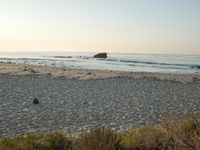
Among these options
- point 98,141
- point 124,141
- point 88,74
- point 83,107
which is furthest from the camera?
point 88,74

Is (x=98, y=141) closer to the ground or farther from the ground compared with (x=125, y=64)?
farther from the ground

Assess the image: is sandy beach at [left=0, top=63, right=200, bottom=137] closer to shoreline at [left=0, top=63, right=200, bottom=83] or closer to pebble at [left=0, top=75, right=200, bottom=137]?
pebble at [left=0, top=75, right=200, bottom=137]

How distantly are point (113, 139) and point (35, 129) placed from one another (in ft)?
16.2

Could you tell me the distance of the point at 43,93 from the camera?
734 inches

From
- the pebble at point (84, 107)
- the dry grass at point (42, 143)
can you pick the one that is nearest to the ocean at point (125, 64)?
the pebble at point (84, 107)

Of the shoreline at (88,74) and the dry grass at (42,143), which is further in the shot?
the shoreline at (88,74)

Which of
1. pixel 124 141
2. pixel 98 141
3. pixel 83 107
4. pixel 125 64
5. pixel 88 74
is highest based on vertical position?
pixel 98 141

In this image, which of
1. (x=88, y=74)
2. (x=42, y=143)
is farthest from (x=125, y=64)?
(x=42, y=143)

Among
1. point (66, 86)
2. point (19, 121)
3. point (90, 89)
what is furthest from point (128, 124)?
point (66, 86)

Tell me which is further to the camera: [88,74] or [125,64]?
[125,64]

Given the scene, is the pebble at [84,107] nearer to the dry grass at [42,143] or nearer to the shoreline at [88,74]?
the dry grass at [42,143]

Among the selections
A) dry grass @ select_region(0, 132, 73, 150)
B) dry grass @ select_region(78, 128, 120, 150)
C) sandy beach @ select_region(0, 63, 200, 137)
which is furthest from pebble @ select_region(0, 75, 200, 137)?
dry grass @ select_region(78, 128, 120, 150)

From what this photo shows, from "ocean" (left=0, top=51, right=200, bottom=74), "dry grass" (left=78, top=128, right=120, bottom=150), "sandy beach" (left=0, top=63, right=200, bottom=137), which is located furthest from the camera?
"ocean" (left=0, top=51, right=200, bottom=74)

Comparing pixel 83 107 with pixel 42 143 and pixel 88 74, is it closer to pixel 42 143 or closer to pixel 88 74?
pixel 42 143
